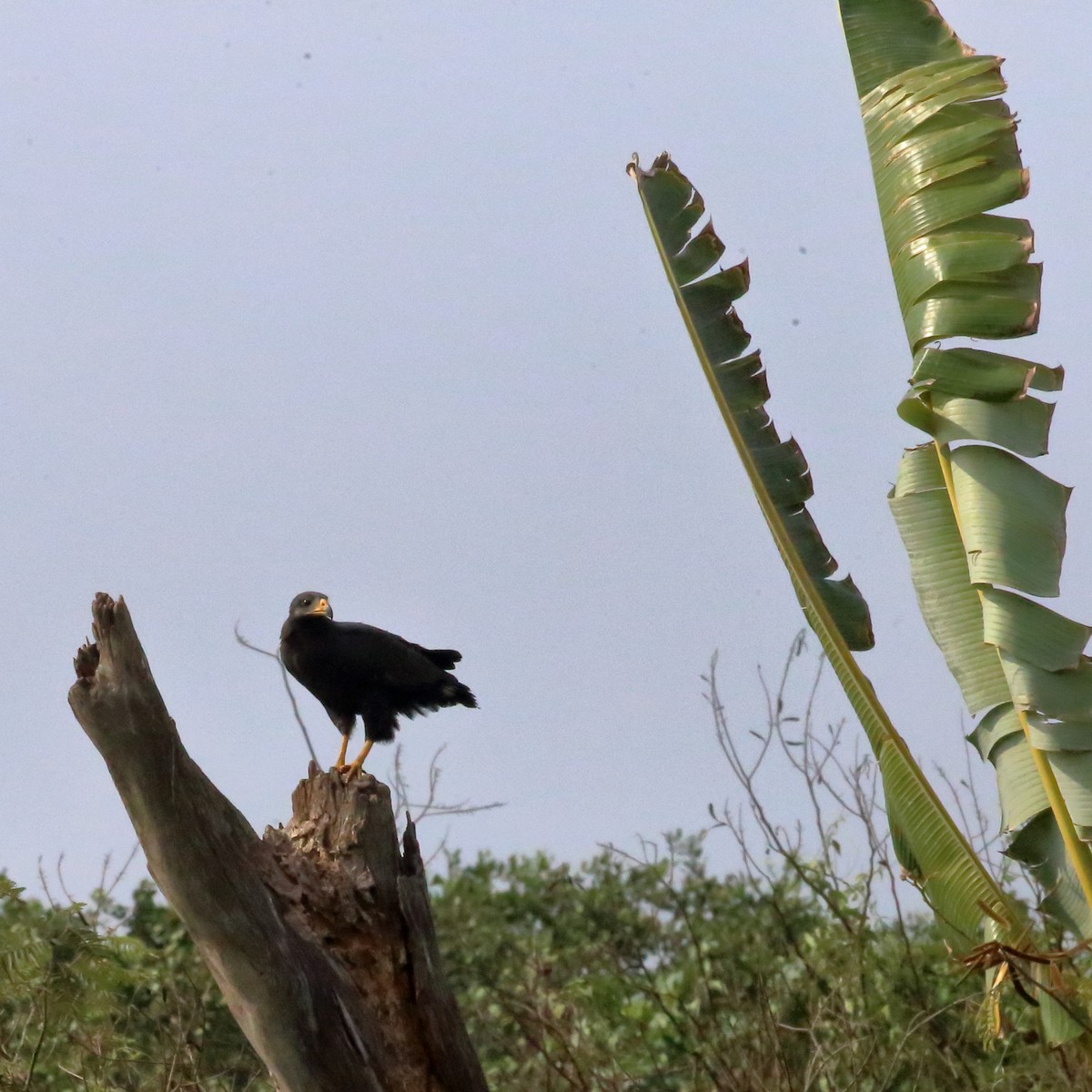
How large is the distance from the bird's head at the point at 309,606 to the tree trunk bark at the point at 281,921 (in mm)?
2263

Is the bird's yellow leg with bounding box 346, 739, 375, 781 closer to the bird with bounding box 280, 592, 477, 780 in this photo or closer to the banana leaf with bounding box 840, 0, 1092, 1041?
the bird with bounding box 280, 592, 477, 780

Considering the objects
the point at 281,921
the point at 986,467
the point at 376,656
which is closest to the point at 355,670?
the point at 376,656

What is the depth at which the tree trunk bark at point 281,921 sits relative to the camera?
137 inches

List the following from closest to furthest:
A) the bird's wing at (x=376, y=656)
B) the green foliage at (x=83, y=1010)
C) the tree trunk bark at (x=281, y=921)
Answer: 1. the tree trunk bark at (x=281, y=921)
2. the green foliage at (x=83, y=1010)
3. the bird's wing at (x=376, y=656)

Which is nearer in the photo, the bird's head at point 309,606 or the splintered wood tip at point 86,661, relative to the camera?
the splintered wood tip at point 86,661

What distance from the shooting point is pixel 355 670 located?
241 inches

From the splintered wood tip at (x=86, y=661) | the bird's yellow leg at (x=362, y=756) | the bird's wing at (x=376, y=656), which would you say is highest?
the bird's wing at (x=376, y=656)

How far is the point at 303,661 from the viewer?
612 cm

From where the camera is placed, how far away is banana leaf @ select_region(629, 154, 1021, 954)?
5.36 metres

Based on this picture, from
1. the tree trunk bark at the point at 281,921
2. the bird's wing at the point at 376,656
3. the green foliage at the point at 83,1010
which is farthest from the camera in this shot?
the bird's wing at the point at 376,656

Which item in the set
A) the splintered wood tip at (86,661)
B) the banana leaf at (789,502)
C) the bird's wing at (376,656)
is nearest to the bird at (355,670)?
the bird's wing at (376,656)

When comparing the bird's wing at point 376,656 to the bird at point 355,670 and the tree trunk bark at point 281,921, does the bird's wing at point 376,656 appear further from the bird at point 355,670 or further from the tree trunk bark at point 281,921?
the tree trunk bark at point 281,921

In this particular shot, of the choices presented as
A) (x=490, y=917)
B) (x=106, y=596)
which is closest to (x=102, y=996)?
(x=106, y=596)

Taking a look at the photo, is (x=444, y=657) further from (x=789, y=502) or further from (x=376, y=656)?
(x=789, y=502)
